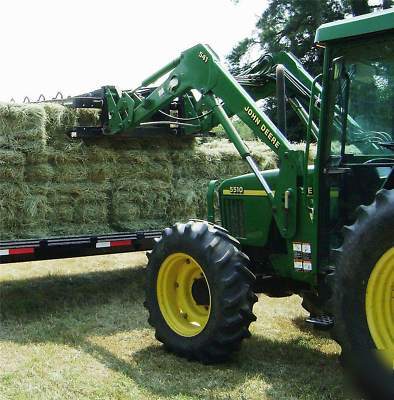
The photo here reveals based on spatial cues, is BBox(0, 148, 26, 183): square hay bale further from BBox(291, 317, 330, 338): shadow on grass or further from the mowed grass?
BBox(291, 317, 330, 338): shadow on grass

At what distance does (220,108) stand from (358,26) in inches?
82.5

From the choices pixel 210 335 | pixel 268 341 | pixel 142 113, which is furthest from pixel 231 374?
pixel 142 113

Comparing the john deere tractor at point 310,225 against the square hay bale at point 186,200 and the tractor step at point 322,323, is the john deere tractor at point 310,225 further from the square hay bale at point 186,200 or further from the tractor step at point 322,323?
the square hay bale at point 186,200

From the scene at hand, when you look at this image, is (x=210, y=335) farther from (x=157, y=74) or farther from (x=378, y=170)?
(x=157, y=74)

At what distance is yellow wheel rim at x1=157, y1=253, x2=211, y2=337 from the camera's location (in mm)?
5348

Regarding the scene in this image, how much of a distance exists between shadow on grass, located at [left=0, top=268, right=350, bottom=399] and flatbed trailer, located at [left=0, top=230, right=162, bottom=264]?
68 centimetres

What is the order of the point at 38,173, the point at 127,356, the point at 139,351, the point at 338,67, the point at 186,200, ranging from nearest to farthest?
1. the point at 338,67
2. the point at 127,356
3. the point at 139,351
4. the point at 38,173
5. the point at 186,200

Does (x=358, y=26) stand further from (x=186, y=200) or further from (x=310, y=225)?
(x=186, y=200)

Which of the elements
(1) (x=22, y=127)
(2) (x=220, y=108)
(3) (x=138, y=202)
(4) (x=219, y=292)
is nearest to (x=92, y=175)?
(3) (x=138, y=202)

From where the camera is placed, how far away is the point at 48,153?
733cm

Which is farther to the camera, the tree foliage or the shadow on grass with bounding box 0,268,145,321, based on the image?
the tree foliage

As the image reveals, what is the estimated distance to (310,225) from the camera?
15.8 feet

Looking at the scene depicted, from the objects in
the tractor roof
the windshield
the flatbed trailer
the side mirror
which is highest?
the tractor roof

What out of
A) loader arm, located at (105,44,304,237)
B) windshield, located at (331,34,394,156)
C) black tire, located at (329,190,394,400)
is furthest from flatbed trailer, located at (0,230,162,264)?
black tire, located at (329,190,394,400)
